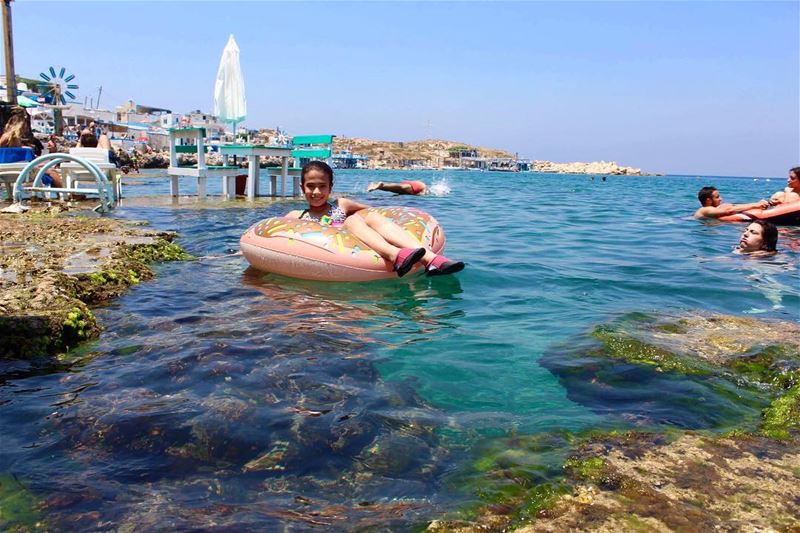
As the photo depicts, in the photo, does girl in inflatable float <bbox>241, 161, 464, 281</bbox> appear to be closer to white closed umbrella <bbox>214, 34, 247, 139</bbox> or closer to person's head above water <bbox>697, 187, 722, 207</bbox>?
person's head above water <bbox>697, 187, 722, 207</bbox>

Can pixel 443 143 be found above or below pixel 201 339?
above

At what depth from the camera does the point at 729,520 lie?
1943 mm

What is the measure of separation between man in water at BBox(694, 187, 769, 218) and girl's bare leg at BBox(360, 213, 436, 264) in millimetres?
9923

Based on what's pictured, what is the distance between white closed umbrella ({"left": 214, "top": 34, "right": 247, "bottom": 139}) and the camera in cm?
1603

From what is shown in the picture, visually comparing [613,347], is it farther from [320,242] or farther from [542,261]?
[542,261]

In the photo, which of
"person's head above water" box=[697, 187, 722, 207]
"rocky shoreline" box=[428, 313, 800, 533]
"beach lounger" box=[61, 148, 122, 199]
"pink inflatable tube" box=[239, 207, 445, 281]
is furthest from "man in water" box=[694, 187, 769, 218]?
"beach lounger" box=[61, 148, 122, 199]

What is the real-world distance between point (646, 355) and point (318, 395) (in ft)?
6.97

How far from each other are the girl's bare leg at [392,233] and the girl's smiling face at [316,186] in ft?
1.56

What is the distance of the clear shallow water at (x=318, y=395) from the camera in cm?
214

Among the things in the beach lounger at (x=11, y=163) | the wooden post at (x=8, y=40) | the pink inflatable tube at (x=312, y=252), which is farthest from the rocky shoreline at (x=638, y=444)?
the wooden post at (x=8, y=40)

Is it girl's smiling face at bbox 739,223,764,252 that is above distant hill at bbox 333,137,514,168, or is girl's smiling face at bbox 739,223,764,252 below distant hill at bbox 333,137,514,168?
below

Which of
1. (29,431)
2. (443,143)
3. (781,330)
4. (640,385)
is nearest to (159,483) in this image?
(29,431)

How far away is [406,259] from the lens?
5406mm

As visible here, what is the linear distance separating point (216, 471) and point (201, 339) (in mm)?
1635
